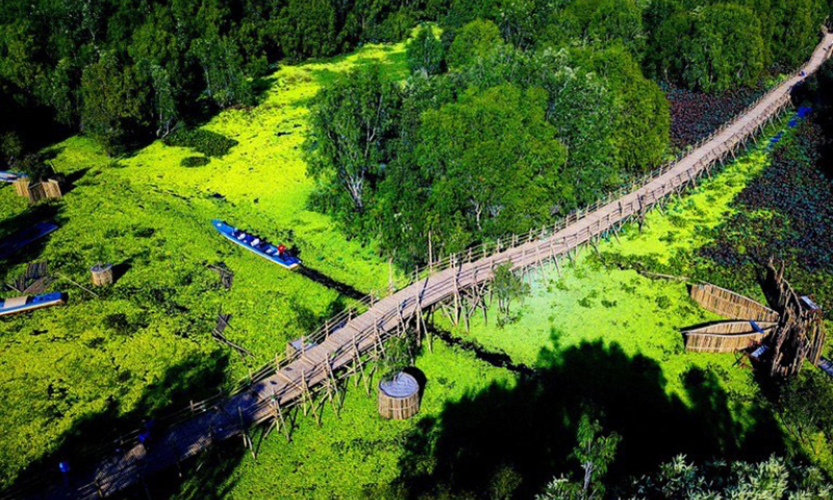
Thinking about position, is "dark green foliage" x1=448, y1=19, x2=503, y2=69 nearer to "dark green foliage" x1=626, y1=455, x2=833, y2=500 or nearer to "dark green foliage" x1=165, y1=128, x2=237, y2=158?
"dark green foliage" x1=165, y1=128, x2=237, y2=158

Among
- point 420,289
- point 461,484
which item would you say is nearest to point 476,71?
point 420,289

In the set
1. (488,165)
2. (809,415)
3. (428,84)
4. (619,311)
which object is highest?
(428,84)

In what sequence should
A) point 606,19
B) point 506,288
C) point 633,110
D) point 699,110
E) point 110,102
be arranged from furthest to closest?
1. point 606,19
2. point 699,110
3. point 110,102
4. point 633,110
5. point 506,288

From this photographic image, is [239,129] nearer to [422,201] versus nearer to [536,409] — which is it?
[422,201]

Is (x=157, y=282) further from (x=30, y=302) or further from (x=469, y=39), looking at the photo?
(x=469, y=39)

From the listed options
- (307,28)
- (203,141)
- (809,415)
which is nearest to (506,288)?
(809,415)
